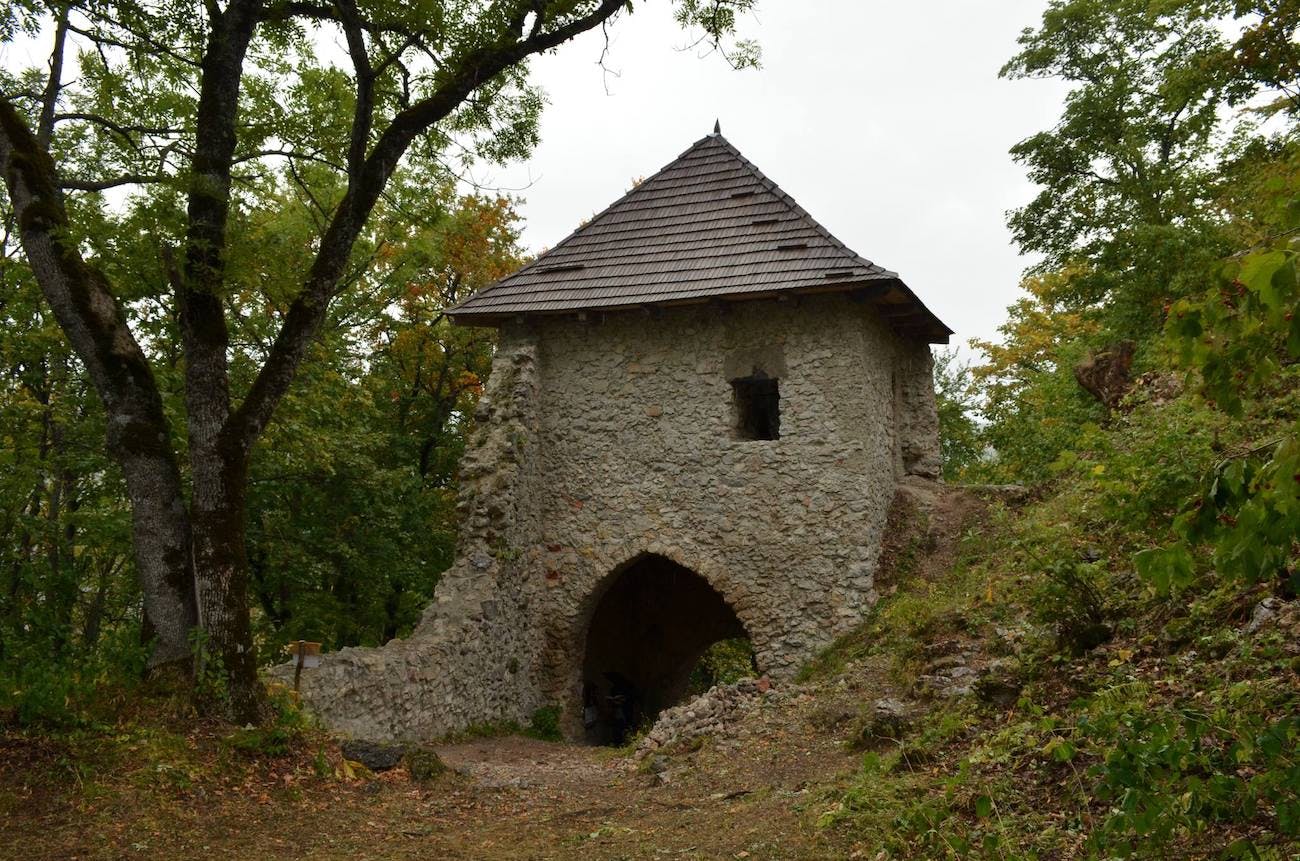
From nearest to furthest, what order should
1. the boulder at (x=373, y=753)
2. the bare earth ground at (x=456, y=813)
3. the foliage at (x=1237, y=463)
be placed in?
the foliage at (x=1237, y=463) < the bare earth ground at (x=456, y=813) < the boulder at (x=373, y=753)

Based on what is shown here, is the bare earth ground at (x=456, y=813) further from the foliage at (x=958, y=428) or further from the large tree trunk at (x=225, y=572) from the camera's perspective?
the foliage at (x=958, y=428)

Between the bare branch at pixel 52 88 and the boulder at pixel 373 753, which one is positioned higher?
the bare branch at pixel 52 88

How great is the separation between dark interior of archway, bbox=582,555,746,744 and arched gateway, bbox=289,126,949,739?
1.45 metres

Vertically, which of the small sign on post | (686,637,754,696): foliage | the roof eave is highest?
the roof eave

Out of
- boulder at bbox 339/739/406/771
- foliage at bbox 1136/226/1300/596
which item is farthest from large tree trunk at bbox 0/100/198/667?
foliage at bbox 1136/226/1300/596

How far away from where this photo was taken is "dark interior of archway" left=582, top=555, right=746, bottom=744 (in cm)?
1352

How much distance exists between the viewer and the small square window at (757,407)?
1155 centimetres

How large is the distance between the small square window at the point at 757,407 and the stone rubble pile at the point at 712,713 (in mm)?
3063

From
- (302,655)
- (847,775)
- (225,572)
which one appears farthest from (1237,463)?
(302,655)

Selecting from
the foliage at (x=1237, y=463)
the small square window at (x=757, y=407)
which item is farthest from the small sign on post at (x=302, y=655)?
the foliage at (x=1237, y=463)

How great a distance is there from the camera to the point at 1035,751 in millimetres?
4766

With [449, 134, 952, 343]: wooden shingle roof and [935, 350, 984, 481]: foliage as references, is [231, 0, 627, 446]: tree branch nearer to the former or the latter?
[449, 134, 952, 343]: wooden shingle roof

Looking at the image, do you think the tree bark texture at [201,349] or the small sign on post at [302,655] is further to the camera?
the small sign on post at [302,655]

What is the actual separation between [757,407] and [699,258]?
6.92 feet
